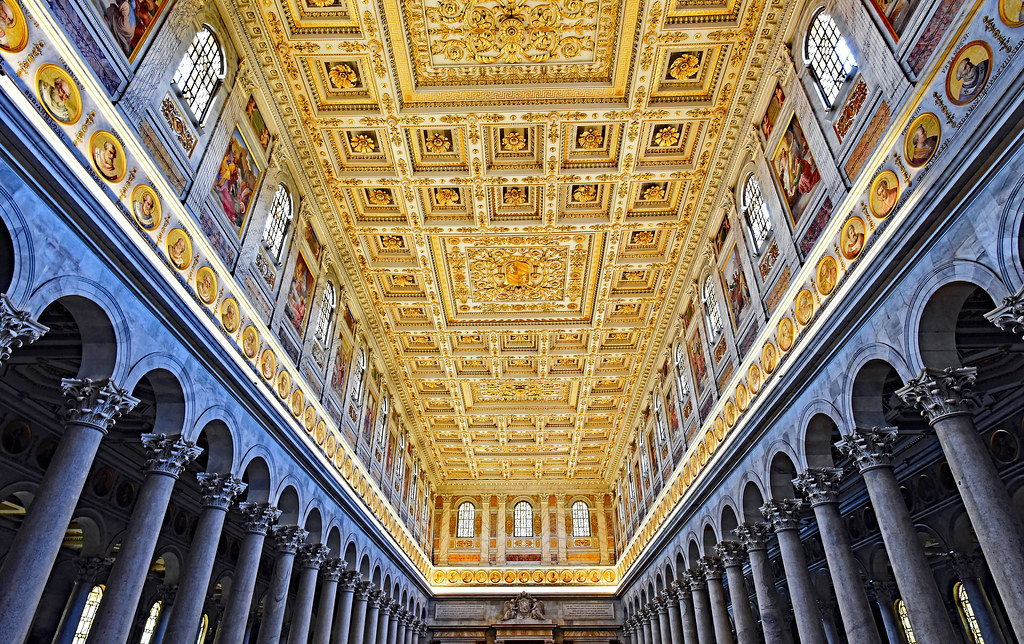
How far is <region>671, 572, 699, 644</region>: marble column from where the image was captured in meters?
22.3

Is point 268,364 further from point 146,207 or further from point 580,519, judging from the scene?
point 580,519

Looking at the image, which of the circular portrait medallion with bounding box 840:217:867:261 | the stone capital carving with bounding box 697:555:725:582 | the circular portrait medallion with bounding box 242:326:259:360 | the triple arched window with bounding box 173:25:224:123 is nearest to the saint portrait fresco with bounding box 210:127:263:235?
the triple arched window with bounding box 173:25:224:123

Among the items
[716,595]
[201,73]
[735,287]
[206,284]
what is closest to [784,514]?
[735,287]

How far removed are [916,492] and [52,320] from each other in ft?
66.3

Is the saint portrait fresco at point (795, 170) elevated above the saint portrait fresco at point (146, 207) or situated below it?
above

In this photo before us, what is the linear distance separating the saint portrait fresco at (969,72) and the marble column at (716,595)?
14470 mm

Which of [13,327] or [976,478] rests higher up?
[13,327]

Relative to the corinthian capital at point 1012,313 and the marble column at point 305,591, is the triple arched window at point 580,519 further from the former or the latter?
the corinthian capital at point 1012,313

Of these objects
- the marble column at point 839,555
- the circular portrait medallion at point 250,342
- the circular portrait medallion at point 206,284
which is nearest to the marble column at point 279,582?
the circular portrait medallion at point 250,342

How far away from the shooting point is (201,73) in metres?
12.4

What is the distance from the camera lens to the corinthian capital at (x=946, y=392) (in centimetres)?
862

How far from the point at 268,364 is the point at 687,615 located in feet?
55.1

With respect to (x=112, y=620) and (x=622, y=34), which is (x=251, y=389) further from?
(x=622, y=34)

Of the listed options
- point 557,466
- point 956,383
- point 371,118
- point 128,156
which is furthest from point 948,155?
point 557,466
